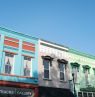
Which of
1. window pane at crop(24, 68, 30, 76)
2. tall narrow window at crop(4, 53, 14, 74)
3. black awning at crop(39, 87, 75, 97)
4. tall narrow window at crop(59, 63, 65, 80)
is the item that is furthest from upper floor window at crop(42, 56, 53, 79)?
tall narrow window at crop(4, 53, 14, 74)

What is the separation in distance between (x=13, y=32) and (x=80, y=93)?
11129 mm

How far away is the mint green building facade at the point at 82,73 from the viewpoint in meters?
26.1

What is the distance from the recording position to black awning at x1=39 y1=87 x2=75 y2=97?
2161 centimetres

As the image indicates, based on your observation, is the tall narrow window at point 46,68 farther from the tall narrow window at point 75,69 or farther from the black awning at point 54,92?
→ the tall narrow window at point 75,69

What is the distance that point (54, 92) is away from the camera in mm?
22672

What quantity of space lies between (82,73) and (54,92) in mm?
6473

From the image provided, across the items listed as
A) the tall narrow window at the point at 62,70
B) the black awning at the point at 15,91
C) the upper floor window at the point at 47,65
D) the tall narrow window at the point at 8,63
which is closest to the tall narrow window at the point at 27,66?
the tall narrow window at the point at 8,63

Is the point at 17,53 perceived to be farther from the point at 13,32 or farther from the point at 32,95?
the point at 32,95

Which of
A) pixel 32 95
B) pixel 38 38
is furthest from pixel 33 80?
pixel 38 38

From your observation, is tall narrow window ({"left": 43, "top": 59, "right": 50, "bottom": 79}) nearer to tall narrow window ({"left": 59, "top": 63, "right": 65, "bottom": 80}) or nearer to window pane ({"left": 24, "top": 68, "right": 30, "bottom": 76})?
tall narrow window ({"left": 59, "top": 63, "right": 65, "bottom": 80})

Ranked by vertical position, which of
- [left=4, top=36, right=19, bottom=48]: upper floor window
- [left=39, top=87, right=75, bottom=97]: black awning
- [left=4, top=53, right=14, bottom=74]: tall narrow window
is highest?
[left=4, top=36, right=19, bottom=48]: upper floor window

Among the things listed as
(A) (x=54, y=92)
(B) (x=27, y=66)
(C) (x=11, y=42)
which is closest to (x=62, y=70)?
(A) (x=54, y=92)

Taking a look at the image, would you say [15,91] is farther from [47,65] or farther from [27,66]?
[47,65]

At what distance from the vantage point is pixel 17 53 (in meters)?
21.2
